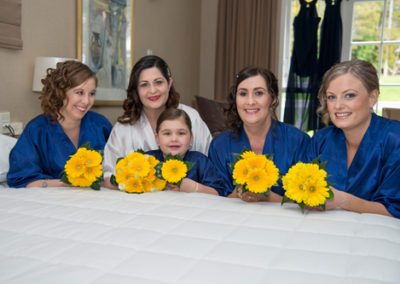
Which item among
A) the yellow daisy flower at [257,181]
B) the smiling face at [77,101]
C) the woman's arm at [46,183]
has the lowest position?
the woman's arm at [46,183]

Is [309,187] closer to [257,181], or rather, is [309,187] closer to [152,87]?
[257,181]

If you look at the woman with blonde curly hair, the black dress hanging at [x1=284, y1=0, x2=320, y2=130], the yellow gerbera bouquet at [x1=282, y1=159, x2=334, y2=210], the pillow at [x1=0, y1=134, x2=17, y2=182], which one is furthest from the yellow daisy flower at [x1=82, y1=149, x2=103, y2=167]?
the black dress hanging at [x1=284, y1=0, x2=320, y2=130]

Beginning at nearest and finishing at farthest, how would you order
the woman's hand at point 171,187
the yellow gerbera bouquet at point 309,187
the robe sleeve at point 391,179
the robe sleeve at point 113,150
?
1. the yellow gerbera bouquet at point 309,187
2. the robe sleeve at point 391,179
3. the woman's hand at point 171,187
4. the robe sleeve at point 113,150

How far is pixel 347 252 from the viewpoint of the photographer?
1010 mm

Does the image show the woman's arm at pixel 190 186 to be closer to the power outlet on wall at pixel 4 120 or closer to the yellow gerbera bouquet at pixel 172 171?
the yellow gerbera bouquet at pixel 172 171

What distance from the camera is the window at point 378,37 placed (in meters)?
4.61

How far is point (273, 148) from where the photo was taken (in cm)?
203

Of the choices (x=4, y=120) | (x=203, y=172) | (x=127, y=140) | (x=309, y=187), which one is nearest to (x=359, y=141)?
(x=309, y=187)

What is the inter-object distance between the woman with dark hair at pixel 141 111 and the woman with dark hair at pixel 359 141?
3.31ft

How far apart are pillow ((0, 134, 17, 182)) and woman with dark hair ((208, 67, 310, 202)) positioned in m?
1.10

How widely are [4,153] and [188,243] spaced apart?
58.9 inches

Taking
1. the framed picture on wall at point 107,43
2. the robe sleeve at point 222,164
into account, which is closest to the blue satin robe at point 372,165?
the robe sleeve at point 222,164

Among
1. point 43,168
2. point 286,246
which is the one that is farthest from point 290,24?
point 286,246

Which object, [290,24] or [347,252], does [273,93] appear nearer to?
[347,252]
